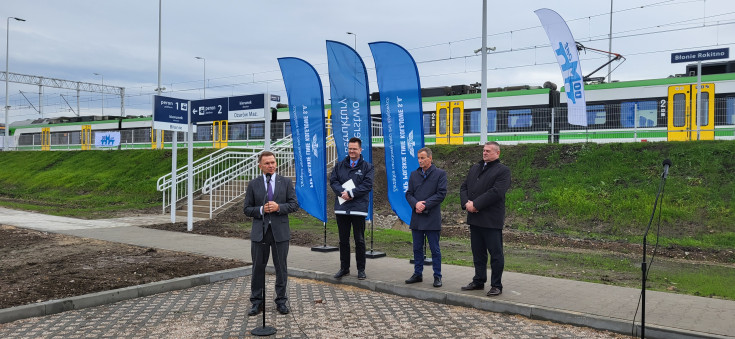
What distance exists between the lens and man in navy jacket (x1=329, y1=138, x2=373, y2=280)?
8031 mm

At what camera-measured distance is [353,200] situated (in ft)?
26.3

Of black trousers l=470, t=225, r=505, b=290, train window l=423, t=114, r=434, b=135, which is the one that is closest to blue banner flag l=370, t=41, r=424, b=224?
black trousers l=470, t=225, r=505, b=290

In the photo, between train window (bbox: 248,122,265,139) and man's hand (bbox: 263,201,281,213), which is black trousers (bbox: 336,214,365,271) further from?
train window (bbox: 248,122,265,139)

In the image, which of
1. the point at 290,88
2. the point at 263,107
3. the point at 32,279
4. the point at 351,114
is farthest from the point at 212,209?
the point at 32,279

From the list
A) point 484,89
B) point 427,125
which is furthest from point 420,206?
point 427,125

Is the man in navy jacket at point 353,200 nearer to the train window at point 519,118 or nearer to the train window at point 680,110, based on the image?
the train window at point 519,118

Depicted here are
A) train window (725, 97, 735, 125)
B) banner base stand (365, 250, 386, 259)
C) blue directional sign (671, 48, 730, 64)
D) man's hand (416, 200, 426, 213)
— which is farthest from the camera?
train window (725, 97, 735, 125)

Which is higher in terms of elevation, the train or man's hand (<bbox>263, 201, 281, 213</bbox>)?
the train

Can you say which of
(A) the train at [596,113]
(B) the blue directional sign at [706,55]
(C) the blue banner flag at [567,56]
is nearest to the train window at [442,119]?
(A) the train at [596,113]

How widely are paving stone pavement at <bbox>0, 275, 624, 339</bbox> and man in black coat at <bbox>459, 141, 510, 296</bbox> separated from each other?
0.63 m

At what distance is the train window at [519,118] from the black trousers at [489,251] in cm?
1560

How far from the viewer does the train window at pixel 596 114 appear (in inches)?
816

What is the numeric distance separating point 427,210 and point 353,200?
3.53 feet

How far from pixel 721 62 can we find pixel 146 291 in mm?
20010
